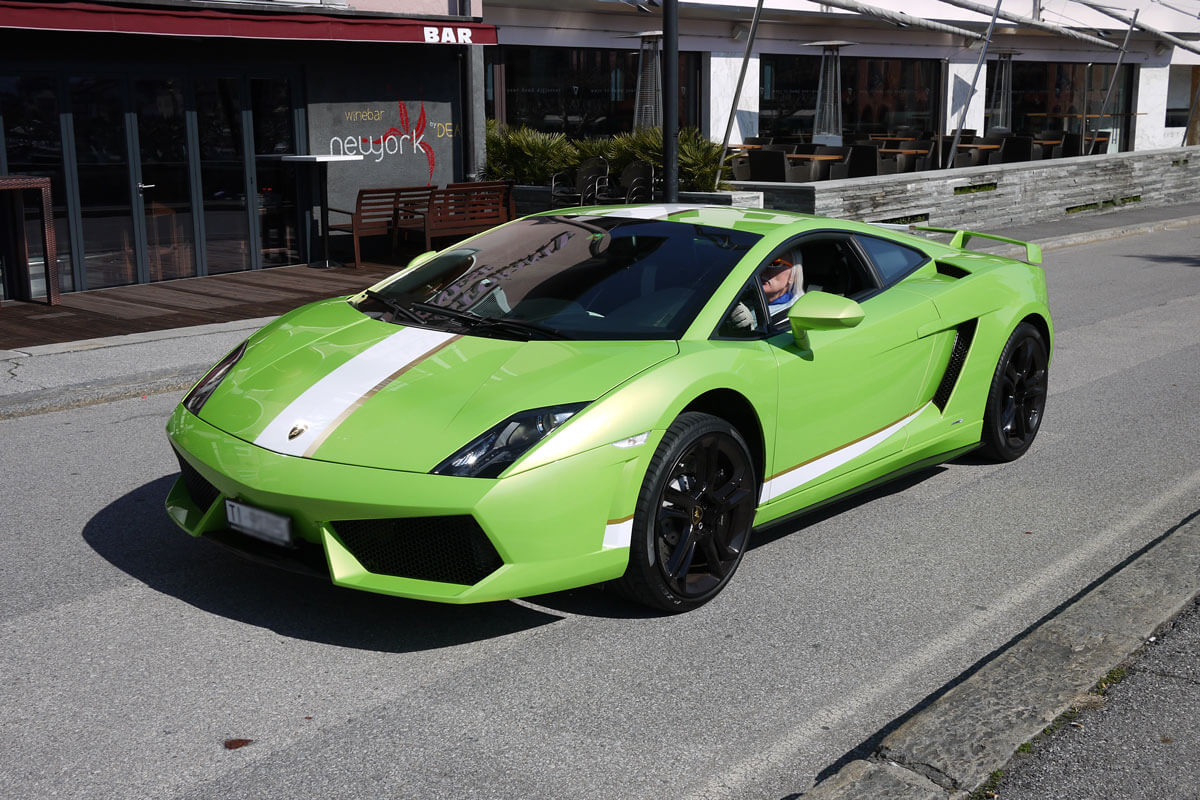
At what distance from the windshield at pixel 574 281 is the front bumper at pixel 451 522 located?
77 cm

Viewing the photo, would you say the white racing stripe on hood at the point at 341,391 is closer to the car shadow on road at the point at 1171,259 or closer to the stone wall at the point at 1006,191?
the stone wall at the point at 1006,191

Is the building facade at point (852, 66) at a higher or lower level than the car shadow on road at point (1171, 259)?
higher

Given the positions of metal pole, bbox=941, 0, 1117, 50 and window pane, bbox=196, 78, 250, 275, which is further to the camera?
metal pole, bbox=941, 0, 1117, 50

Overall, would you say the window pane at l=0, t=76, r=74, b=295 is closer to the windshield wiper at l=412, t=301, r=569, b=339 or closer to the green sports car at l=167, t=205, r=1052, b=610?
the green sports car at l=167, t=205, r=1052, b=610

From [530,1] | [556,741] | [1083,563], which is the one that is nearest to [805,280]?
[1083,563]

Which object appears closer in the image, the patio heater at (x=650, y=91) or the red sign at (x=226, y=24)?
the red sign at (x=226, y=24)

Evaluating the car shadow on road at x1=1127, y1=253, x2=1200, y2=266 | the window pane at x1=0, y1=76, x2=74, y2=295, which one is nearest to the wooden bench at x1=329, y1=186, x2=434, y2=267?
the window pane at x1=0, y1=76, x2=74, y2=295

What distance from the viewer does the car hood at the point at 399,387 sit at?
13.6 ft

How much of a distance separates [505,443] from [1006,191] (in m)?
16.8

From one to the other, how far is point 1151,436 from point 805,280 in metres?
2.84

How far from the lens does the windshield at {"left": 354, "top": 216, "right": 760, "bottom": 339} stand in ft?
15.9

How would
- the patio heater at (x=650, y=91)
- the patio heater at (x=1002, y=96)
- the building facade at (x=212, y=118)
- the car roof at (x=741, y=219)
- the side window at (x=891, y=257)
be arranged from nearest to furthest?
the car roof at (x=741, y=219), the side window at (x=891, y=257), the building facade at (x=212, y=118), the patio heater at (x=650, y=91), the patio heater at (x=1002, y=96)

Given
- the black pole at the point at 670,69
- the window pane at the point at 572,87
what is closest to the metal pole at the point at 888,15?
the window pane at the point at 572,87

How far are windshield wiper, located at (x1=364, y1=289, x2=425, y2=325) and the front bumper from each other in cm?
101
